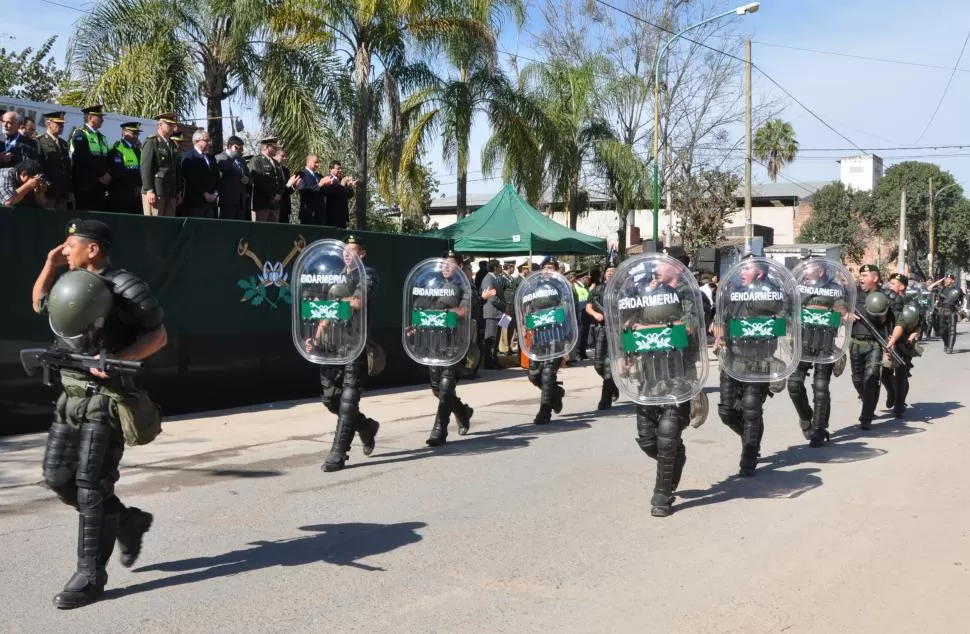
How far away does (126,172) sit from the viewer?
11.2 metres

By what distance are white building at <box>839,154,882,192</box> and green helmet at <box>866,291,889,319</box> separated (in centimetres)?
6148

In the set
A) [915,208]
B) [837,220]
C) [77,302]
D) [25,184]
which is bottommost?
[77,302]

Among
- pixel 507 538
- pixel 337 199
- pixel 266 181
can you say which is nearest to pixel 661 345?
pixel 507 538

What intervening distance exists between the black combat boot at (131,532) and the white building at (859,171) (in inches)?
2715

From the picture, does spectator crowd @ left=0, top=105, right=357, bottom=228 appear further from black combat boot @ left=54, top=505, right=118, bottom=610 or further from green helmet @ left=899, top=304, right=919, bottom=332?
green helmet @ left=899, top=304, right=919, bottom=332

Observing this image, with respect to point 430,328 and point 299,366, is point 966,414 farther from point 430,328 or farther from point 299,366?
point 299,366

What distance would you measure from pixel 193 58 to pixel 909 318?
12370 mm

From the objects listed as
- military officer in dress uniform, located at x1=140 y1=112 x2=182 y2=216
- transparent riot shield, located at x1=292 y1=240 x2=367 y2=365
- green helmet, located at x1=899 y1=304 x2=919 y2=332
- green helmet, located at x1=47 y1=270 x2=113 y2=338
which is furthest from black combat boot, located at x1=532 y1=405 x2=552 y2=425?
green helmet, located at x1=47 y1=270 x2=113 y2=338

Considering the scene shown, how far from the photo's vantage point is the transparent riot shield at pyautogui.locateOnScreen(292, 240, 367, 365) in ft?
26.1

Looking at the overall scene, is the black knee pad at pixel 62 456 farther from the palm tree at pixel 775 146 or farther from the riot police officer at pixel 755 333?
the palm tree at pixel 775 146

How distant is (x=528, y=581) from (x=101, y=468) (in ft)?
7.40

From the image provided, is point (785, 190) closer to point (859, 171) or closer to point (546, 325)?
point (859, 171)

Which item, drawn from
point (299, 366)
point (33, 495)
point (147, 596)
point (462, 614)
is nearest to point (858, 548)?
point (462, 614)

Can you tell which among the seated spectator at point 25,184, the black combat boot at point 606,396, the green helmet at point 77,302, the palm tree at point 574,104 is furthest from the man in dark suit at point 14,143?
the palm tree at point 574,104
